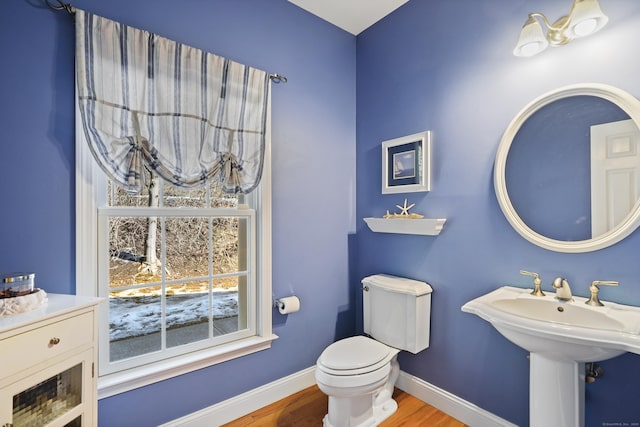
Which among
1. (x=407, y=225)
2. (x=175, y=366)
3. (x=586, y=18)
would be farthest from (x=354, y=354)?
(x=586, y=18)

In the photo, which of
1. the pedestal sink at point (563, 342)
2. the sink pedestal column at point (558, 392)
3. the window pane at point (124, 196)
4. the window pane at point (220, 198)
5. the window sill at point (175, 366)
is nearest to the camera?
the pedestal sink at point (563, 342)

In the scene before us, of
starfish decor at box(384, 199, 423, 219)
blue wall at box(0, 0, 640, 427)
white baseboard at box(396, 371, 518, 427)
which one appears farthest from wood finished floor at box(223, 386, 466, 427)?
starfish decor at box(384, 199, 423, 219)

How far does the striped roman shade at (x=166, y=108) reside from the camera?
4.62ft

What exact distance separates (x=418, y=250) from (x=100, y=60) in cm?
208

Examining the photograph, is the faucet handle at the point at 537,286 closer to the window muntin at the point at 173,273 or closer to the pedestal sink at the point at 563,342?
the pedestal sink at the point at 563,342

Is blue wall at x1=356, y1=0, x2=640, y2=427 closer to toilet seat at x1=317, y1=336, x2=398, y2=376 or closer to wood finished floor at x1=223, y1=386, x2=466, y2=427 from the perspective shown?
wood finished floor at x1=223, y1=386, x2=466, y2=427

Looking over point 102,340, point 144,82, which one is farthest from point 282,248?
point 144,82

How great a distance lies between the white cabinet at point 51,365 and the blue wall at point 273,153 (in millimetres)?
289

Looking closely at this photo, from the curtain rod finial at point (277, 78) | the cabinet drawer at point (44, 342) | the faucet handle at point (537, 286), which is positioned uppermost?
the curtain rod finial at point (277, 78)

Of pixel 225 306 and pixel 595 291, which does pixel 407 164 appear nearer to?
pixel 595 291

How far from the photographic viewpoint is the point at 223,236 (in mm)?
1992

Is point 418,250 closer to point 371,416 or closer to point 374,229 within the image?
point 374,229

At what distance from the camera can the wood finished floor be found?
1826 mm

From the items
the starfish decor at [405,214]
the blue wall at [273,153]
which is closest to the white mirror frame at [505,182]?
the starfish decor at [405,214]
